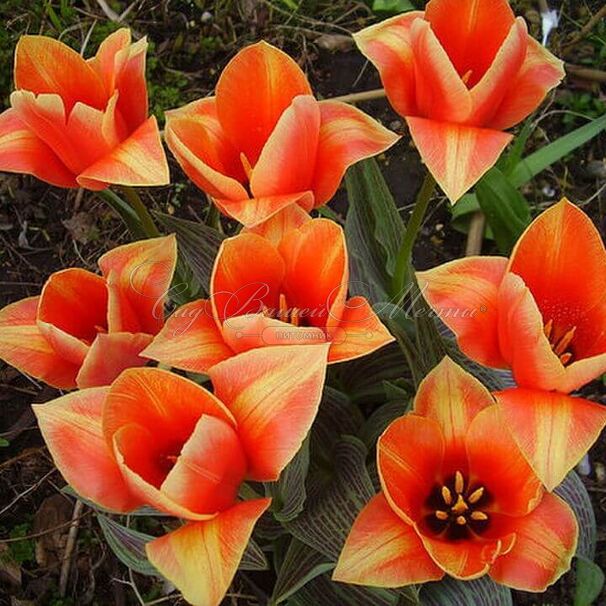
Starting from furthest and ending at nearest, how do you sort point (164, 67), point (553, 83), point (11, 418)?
point (164, 67), point (11, 418), point (553, 83)

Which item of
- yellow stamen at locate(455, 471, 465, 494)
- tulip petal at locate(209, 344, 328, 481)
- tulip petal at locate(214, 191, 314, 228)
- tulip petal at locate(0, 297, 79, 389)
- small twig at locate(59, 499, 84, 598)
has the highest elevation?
tulip petal at locate(214, 191, 314, 228)

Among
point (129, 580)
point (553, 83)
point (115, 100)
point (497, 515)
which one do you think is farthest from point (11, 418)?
point (553, 83)

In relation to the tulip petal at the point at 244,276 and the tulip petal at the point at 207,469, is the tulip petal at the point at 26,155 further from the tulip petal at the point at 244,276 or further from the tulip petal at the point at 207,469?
the tulip petal at the point at 207,469

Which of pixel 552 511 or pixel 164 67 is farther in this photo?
pixel 164 67

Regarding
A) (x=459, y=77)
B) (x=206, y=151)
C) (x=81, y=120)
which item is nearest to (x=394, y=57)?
(x=459, y=77)

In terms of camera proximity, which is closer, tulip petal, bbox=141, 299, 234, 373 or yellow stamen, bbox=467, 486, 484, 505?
tulip petal, bbox=141, 299, 234, 373

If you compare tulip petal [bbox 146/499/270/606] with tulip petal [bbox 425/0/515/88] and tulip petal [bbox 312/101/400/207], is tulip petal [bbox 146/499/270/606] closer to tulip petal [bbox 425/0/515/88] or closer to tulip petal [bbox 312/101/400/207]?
tulip petal [bbox 312/101/400/207]

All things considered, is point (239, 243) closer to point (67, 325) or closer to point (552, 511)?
point (67, 325)

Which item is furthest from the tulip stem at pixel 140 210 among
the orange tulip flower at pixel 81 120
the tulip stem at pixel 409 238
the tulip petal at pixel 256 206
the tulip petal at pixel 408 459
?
the tulip petal at pixel 408 459

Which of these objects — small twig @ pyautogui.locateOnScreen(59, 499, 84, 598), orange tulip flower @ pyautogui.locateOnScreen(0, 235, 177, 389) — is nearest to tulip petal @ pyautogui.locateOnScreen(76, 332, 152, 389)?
orange tulip flower @ pyautogui.locateOnScreen(0, 235, 177, 389)
